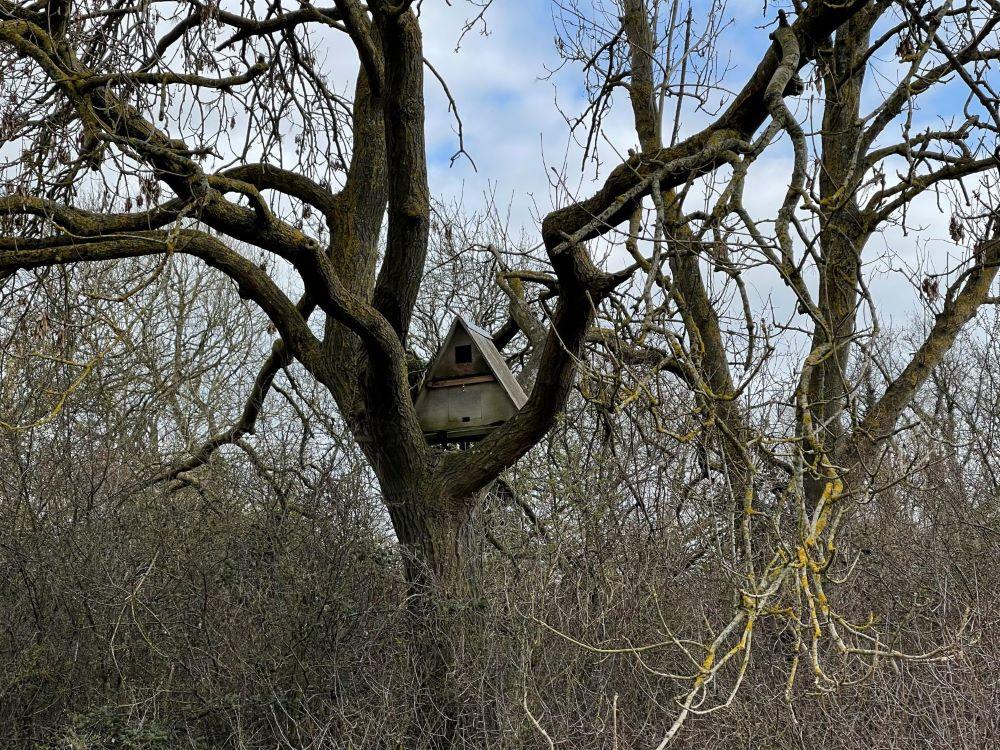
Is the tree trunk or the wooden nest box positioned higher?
the wooden nest box

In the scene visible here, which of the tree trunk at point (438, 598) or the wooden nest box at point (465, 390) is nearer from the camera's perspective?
the tree trunk at point (438, 598)

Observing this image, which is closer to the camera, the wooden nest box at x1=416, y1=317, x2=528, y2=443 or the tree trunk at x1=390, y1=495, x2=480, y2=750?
the tree trunk at x1=390, y1=495, x2=480, y2=750

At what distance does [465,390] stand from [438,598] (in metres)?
1.35

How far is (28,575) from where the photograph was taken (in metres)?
7.46

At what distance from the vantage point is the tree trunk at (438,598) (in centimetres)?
607

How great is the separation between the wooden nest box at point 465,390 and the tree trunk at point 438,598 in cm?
48

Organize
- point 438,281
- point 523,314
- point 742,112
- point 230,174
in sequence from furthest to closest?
point 438,281
point 523,314
point 230,174
point 742,112

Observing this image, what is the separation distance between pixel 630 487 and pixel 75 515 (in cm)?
408

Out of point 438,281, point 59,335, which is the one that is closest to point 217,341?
point 438,281

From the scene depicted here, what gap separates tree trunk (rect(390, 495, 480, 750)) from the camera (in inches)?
239

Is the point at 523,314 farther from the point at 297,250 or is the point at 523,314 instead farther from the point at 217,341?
the point at 217,341

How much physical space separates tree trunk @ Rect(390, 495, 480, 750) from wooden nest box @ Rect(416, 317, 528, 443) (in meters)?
0.48

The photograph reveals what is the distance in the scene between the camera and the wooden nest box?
21.4 feet

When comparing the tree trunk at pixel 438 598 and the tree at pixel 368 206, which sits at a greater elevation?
the tree at pixel 368 206
